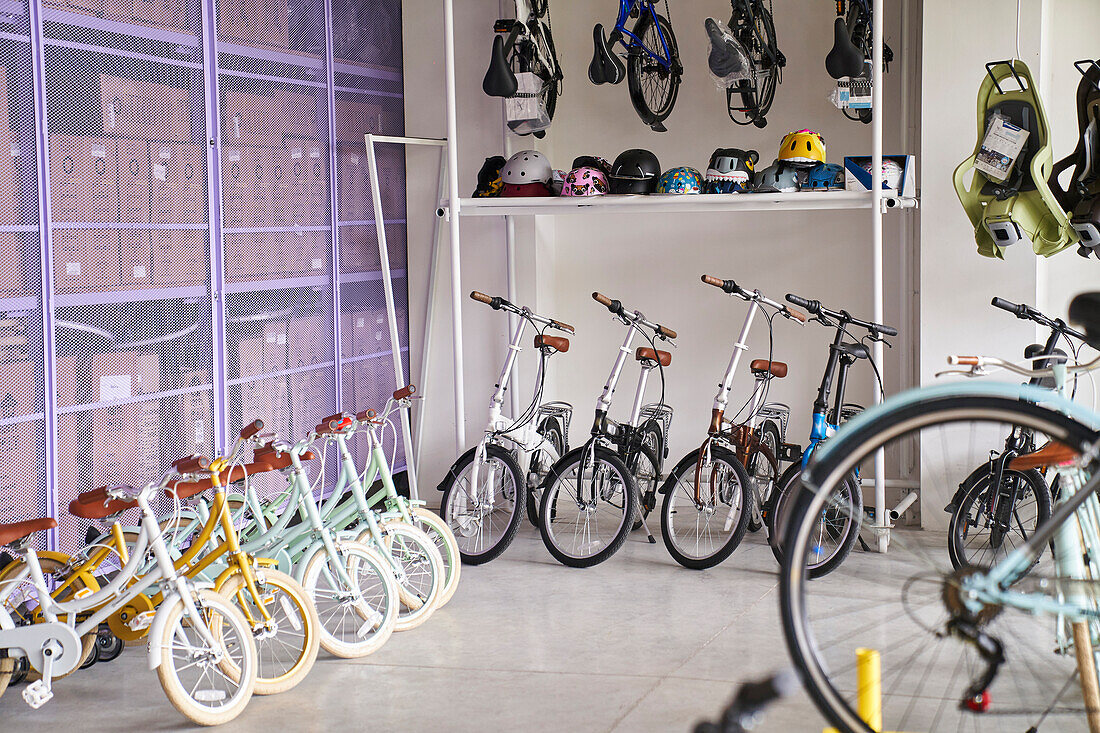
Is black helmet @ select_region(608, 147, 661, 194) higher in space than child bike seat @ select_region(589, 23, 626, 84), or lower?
lower

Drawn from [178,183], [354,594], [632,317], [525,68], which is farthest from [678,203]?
[354,594]

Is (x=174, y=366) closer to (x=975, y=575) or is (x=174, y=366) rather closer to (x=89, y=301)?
(x=89, y=301)

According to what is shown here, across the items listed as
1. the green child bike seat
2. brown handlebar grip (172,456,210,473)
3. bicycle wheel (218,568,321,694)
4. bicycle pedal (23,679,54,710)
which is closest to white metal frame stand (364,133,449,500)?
bicycle wheel (218,568,321,694)

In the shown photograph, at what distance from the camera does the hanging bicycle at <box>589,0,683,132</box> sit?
4957 millimetres

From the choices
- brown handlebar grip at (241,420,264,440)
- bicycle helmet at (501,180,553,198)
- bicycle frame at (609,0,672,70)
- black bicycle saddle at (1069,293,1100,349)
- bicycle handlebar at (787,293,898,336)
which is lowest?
brown handlebar grip at (241,420,264,440)

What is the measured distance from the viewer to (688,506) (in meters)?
5.25

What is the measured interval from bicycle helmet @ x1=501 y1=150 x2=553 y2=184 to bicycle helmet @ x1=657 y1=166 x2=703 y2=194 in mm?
570

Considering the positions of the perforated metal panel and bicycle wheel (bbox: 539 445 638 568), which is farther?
bicycle wheel (bbox: 539 445 638 568)

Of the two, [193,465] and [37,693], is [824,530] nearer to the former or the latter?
[193,465]

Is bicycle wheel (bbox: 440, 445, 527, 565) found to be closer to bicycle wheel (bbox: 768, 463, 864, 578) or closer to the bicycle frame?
bicycle wheel (bbox: 768, 463, 864, 578)

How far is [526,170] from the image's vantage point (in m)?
4.94

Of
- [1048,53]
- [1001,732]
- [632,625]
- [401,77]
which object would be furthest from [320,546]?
[1048,53]

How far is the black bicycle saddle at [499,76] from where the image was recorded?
16.2 ft

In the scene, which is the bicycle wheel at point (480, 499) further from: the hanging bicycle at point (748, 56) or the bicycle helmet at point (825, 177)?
the hanging bicycle at point (748, 56)
